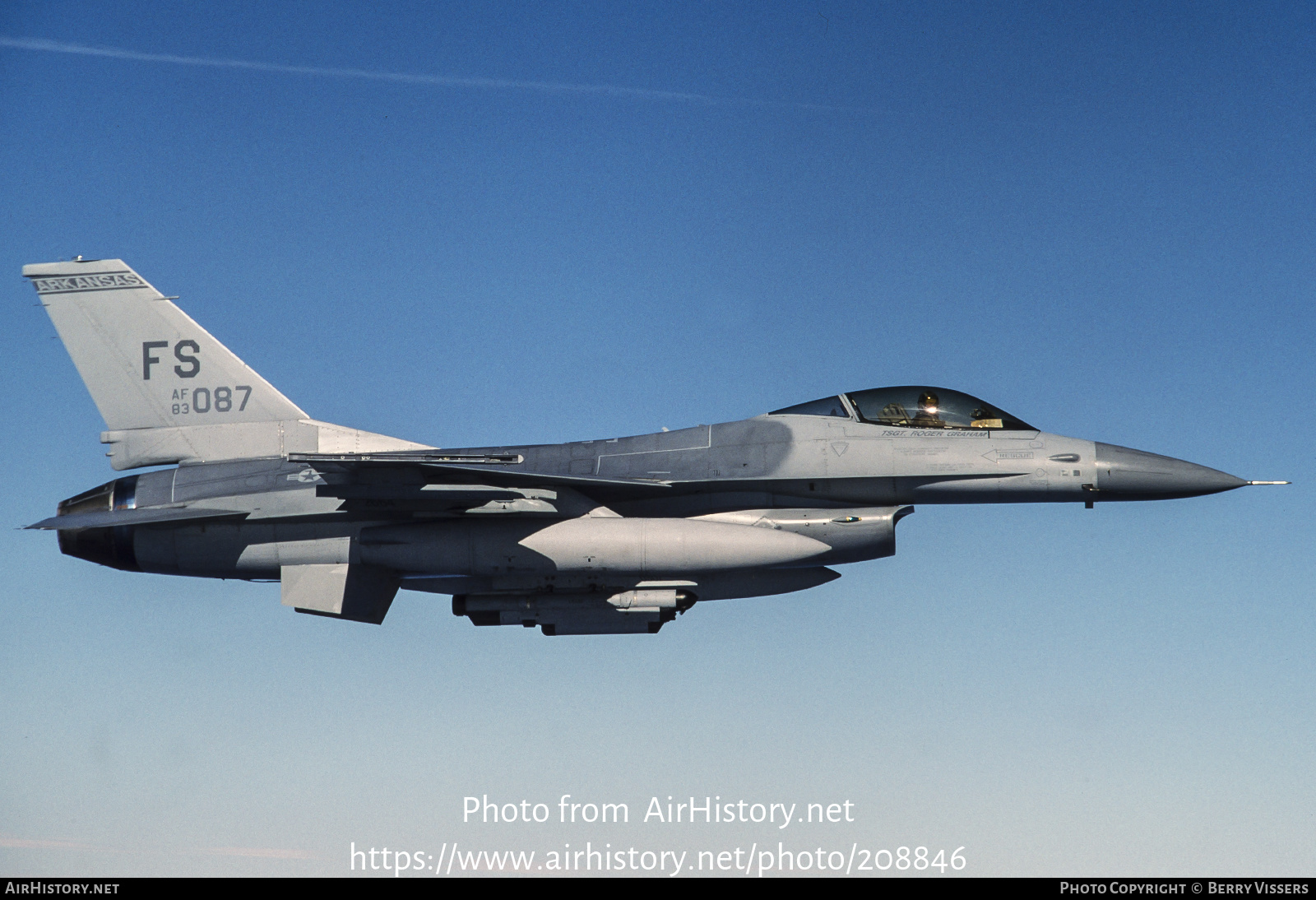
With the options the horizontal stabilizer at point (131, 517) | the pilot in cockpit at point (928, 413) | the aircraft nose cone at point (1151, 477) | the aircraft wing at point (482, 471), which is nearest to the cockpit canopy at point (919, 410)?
the pilot in cockpit at point (928, 413)

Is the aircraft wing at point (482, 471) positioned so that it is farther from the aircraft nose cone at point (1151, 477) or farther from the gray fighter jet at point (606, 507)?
the aircraft nose cone at point (1151, 477)

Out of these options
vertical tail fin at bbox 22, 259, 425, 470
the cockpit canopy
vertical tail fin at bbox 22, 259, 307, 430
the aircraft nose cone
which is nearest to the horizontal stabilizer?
vertical tail fin at bbox 22, 259, 425, 470

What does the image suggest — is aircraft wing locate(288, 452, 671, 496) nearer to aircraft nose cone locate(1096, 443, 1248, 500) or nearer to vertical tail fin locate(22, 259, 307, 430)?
vertical tail fin locate(22, 259, 307, 430)

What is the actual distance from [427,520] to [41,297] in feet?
21.9

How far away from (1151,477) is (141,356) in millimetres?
13150

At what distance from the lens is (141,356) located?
56.9 feet

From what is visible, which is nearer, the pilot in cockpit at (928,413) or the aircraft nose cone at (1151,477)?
the aircraft nose cone at (1151,477)

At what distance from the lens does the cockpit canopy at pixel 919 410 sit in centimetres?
1572

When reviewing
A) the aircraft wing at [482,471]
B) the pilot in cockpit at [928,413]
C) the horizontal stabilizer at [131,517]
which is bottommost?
the horizontal stabilizer at [131,517]

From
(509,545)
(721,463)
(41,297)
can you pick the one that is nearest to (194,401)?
(41,297)

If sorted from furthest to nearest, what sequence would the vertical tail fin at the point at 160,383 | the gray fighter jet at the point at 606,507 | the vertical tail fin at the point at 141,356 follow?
the vertical tail fin at the point at 141,356
the vertical tail fin at the point at 160,383
the gray fighter jet at the point at 606,507

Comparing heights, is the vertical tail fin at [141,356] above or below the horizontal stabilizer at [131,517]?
above

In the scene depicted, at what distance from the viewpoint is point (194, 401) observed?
17156 mm


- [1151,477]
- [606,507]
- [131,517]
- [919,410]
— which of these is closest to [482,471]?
[606,507]
